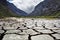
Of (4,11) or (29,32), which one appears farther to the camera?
(4,11)

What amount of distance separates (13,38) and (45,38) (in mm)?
609

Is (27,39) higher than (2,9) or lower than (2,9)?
lower

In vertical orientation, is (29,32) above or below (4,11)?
below

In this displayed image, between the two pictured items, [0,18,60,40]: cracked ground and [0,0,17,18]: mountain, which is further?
[0,0,17,18]: mountain

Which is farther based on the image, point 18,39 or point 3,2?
point 3,2

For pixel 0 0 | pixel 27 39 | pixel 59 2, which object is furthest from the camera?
pixel 59 2

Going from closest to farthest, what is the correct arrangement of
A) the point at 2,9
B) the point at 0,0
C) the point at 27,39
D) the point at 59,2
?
the point at 27,39 → the point at 2,9 → the point at 0,0 → the point at 59,2

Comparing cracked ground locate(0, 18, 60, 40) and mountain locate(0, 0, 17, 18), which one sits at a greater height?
mountain locate(0, 0, 17, 18)

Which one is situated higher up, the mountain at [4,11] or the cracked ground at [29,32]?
the mountain at [4,11]

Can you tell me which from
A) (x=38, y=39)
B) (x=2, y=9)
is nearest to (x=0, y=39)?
(x=38, y=39)

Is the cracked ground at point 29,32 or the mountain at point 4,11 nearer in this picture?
the cracked ground at point 29,32

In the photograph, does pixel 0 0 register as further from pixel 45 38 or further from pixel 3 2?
pixel 45 38

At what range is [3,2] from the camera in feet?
353

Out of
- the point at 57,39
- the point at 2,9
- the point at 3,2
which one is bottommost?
the point at 57,39
